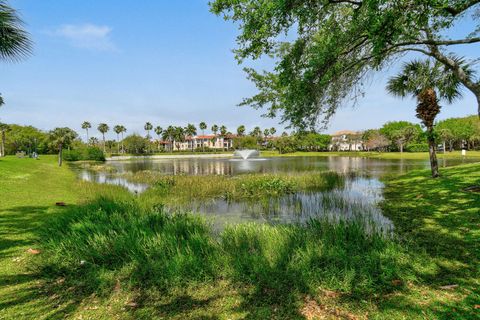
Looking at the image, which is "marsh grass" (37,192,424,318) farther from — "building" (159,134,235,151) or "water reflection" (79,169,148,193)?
"building" (159,134,235,151)

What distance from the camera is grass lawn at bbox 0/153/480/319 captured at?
14.3 ft

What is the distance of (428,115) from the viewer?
735 inches

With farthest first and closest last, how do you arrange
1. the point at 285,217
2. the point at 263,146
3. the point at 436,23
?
the point at 263,146 → the point at 285,217 → the point at 436,23

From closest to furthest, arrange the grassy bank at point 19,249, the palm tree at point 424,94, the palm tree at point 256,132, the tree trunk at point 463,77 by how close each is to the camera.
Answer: the grassy bank at point 19,249 → the tree trunk at point 463,77 → the palm tree at point 424,94 → the palm tree at point 256,132

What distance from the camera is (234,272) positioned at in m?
5.52

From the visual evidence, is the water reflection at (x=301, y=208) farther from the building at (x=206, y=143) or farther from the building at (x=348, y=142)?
the building at (x=206, y=143)

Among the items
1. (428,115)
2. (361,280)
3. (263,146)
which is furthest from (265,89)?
(263,146)

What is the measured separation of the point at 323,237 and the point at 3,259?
799cm

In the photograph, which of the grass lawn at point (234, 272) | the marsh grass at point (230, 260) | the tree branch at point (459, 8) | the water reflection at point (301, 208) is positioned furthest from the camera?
the water reflection at point (301, 208)

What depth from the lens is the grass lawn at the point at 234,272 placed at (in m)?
4.37

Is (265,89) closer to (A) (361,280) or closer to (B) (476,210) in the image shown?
(B) (476,210)

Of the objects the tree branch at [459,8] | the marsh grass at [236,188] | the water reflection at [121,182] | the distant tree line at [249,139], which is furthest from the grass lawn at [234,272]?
the distant tree line at [249,139]

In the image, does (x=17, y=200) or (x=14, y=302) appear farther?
(x=17, y=200)

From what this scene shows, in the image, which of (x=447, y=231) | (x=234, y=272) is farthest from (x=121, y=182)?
(x=447, y=231)
